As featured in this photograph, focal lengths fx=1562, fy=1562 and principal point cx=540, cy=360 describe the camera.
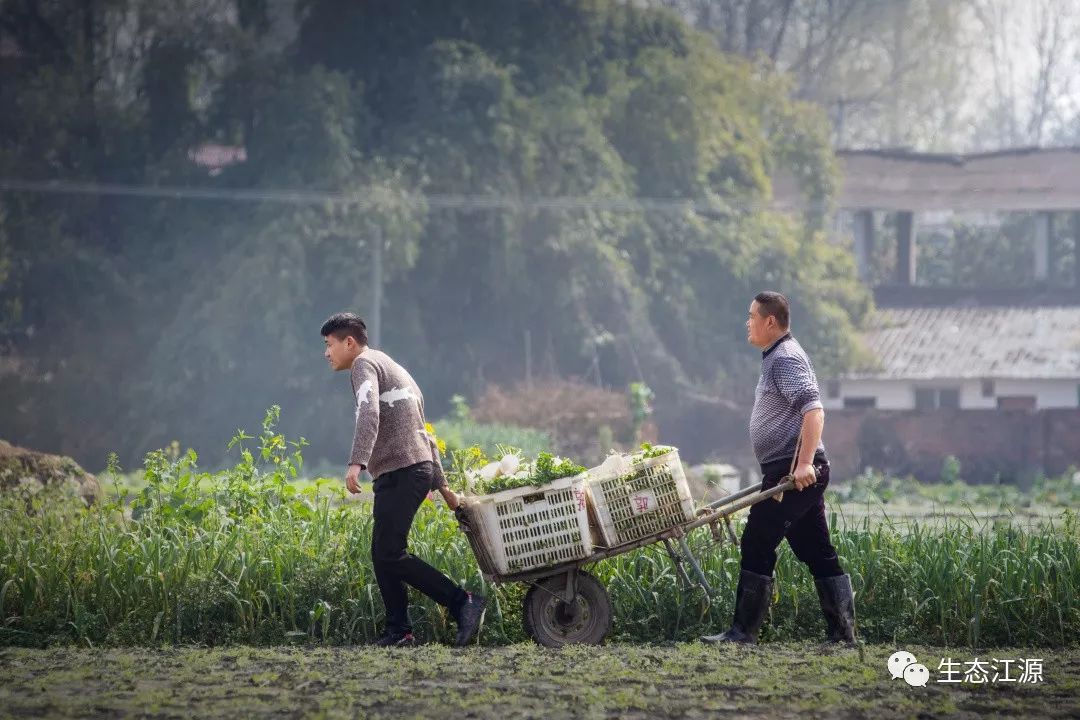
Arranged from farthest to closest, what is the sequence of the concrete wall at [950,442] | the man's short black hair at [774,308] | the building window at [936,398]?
the building window at [936,398] → the concrete wall at [950,442] → the man's short black hair at [774,308]

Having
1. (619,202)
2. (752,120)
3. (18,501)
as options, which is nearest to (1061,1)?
(752,120)

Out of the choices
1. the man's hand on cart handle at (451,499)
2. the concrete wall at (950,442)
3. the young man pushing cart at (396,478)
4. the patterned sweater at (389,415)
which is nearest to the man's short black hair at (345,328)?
the young man pushing cart at (396,478)

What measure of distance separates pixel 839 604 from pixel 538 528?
1.73 meters

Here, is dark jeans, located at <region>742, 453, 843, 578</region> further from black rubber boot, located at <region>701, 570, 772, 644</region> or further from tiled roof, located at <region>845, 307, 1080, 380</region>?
tiled roof, located at <region>845, 307, 1080, 380</region>

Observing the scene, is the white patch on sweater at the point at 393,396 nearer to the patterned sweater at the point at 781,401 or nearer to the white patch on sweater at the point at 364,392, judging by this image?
the white patch on sweater at the point at 364,392

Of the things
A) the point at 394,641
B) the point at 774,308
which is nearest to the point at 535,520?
the point at 394,641

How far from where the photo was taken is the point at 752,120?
40.2 metres

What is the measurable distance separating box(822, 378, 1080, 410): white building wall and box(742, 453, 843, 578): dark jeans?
2847 centimetres

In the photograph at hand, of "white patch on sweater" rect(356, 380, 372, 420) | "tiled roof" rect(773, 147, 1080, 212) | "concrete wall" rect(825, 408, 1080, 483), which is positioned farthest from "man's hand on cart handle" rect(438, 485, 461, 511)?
"tiled roof" rect(773, 147, 1080, 212)

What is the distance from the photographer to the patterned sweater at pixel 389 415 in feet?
28.1

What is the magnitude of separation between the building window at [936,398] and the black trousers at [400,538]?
29.5 metres

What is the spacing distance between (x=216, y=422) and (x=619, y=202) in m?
10.9

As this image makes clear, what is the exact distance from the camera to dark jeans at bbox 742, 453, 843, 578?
8336 mm

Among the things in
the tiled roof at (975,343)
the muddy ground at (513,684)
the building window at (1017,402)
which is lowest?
the muddy ground at (513,684)
